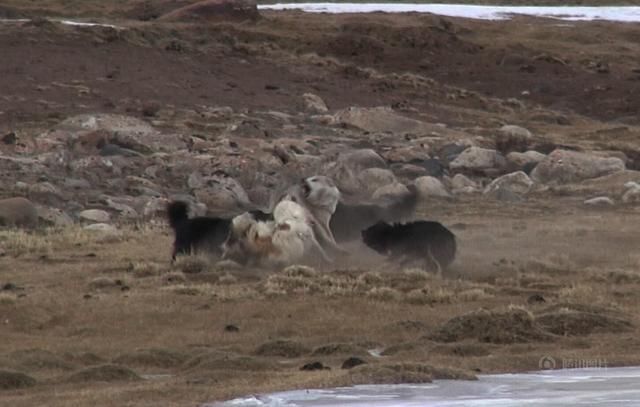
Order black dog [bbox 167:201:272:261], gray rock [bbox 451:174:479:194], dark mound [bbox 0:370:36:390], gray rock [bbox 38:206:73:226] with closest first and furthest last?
dark mound [bbox 0:370:36:390] → black dog [bbox 167:201:272:261] → gray rock [bbox 38:206:73:226] → gray rock [bbox 451:174:479:194]

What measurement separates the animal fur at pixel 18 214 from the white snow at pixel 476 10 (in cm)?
4065

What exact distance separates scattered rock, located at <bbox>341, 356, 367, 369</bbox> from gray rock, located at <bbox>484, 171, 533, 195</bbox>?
16297mm

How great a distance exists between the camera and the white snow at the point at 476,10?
208 ft

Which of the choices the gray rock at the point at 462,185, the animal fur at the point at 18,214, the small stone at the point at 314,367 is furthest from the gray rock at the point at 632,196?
the small stone at the point at 314,367

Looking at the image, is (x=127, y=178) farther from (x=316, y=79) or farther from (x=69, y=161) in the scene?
(x=316, y=79)

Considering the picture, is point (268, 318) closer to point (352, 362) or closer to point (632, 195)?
point (352, 362)

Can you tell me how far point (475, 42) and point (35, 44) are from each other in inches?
759

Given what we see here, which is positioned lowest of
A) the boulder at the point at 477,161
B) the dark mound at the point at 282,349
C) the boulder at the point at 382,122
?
the boulder at the point at 382,122

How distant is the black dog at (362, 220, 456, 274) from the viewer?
1672cm

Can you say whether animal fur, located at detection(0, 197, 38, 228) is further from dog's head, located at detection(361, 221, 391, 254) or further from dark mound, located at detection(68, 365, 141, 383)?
dark mound, located at detection(68, 365, 141, 383)

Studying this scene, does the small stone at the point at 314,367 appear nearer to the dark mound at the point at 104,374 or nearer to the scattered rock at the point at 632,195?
the dark mound at the point at 104,374

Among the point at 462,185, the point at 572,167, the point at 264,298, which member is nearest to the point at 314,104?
the point at 572,167

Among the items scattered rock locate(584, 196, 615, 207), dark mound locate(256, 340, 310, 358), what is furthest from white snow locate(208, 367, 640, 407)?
scattered rock locate(584, 196, 615, 207)

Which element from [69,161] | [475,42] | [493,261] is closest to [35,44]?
[69,161]
